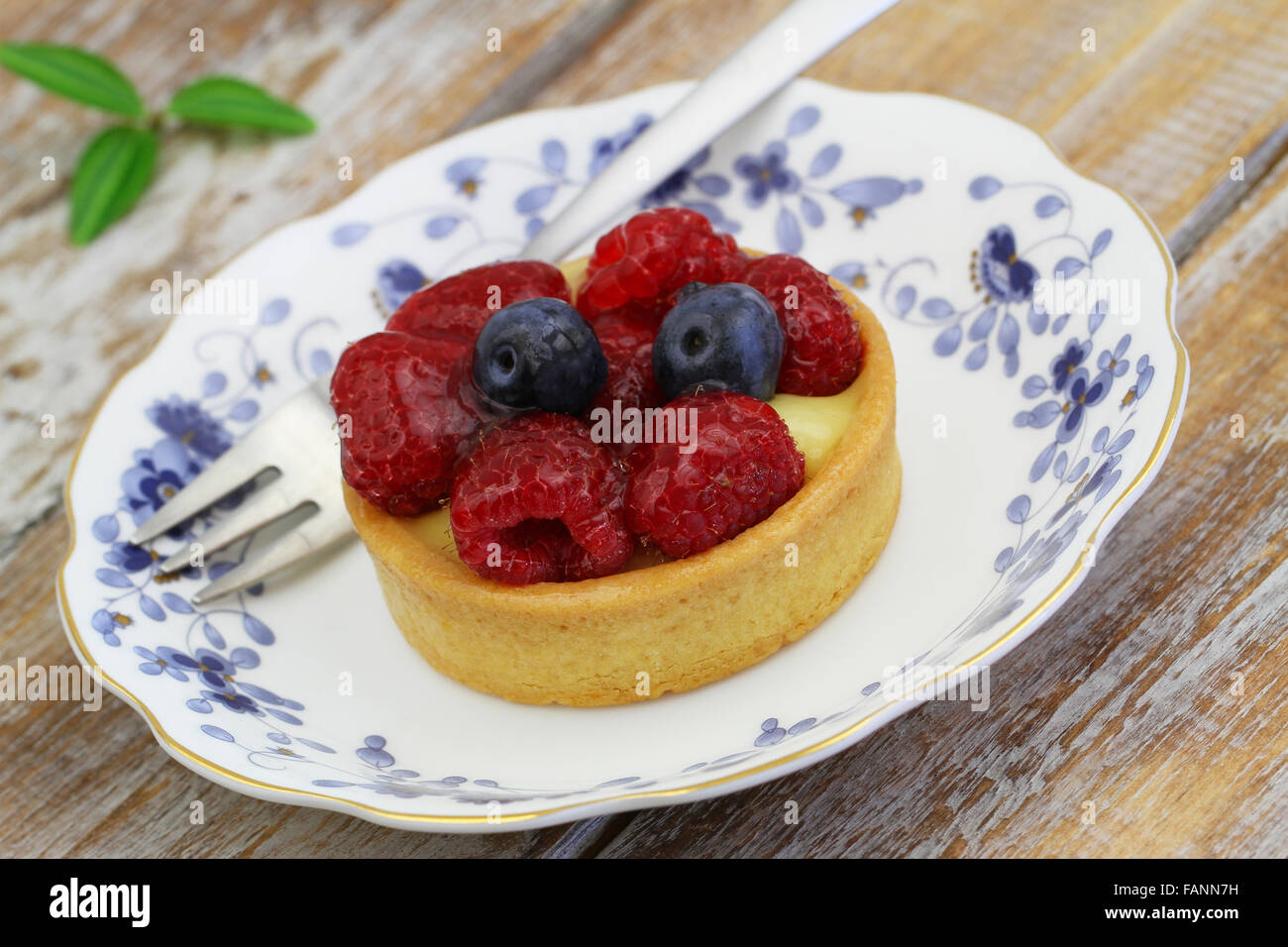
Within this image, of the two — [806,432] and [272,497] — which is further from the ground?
[806,432]

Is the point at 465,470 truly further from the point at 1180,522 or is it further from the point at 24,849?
the point at 1180,522

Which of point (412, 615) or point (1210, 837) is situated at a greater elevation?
point (412, 615)

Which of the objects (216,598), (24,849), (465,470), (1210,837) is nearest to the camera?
(1210,837)

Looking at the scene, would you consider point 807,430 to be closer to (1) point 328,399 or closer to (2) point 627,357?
(2) point 627,357

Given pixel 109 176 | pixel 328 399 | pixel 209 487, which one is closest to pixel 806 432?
pixel 328 399

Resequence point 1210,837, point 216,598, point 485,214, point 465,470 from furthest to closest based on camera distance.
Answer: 1. point 485,214
2. point 216,598
3. point 465,470
4. point 1210,837

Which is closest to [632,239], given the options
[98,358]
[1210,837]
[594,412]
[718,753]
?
[594,412]
